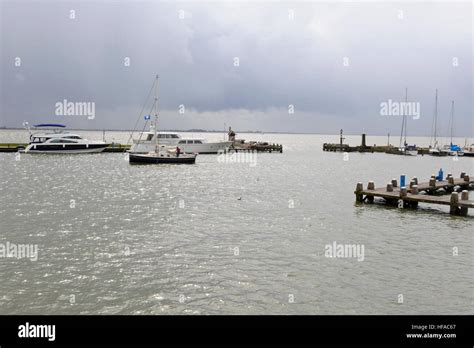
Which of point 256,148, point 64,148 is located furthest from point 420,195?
point 256,148

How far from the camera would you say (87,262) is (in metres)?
15.4

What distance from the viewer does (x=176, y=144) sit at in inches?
3073

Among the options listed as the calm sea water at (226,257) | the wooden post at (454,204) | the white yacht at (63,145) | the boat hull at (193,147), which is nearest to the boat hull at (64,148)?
the white yacht at (63,145)

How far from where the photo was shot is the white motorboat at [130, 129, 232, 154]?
71.7 meters

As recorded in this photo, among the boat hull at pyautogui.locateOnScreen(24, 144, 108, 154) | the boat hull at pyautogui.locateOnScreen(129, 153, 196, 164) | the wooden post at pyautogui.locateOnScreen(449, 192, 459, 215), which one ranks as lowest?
the wooden post at pyautogui.locateOnScreen(449, 192, 459, 215)

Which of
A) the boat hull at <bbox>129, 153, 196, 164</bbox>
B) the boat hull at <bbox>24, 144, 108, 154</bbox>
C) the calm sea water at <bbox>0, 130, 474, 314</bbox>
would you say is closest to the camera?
the calm sea water at <bbox>0, 130, 474, 314</bbox>

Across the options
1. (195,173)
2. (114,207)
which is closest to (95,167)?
(195,173)

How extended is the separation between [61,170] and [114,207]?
27495mm

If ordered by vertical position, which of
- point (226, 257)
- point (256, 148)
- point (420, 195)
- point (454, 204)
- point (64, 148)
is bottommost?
point (226, 257)

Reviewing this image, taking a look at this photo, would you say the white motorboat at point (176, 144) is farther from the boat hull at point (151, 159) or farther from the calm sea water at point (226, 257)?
the calm sea water at point (226, 257)

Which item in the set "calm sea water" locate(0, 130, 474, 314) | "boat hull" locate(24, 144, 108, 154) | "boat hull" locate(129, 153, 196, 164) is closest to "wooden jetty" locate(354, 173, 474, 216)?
"calm sea water" locate(0, 130, 474, 314)

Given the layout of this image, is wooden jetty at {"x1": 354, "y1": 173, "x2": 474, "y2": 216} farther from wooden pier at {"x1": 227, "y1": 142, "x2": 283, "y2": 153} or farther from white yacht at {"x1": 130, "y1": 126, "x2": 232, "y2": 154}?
wooden pier at {"x1": 227, "y1": 142, "x2": 283, "y2": 153}

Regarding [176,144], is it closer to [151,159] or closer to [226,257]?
Answer: [151,159]
